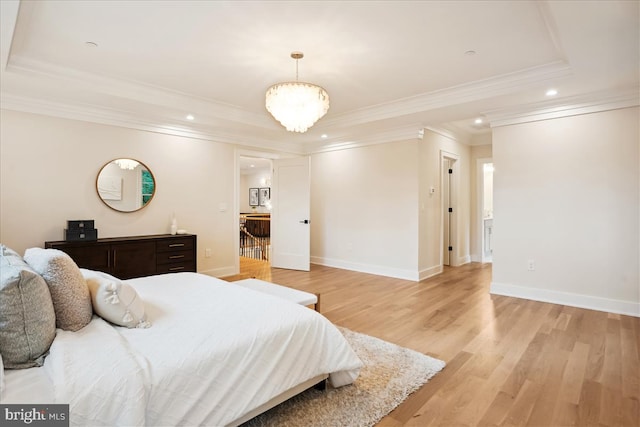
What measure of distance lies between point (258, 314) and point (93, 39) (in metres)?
2.64

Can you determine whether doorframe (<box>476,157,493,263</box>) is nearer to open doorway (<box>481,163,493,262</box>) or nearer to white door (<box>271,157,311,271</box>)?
open doorway (<box>481,163,493,262</box>)

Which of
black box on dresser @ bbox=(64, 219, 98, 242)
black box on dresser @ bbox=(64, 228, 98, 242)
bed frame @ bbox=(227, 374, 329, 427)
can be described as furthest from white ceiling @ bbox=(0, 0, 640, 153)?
bed frame @ bbox=(227, 374, 329, 427)

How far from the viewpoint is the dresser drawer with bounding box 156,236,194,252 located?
13.9ft

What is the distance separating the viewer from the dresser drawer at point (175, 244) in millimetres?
4250

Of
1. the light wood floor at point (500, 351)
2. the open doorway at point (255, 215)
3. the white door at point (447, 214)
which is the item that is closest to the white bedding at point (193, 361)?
the light wood floor at point (500, 351)

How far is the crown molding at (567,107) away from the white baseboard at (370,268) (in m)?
2.46

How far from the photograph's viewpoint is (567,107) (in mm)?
3904

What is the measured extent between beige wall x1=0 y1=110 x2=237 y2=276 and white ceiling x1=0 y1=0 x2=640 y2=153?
23 cm

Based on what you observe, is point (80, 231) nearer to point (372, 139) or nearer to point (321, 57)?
point (321, 57)

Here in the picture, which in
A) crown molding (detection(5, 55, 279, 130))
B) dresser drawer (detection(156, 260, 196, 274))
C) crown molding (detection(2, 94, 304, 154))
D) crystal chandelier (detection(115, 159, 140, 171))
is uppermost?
crown molding (detection(5, 55, 279, 130))

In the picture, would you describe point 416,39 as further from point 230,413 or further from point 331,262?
point 331,262

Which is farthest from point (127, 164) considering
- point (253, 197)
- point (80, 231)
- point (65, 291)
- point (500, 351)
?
point (253, 197)

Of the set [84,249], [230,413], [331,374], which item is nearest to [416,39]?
[331,374]

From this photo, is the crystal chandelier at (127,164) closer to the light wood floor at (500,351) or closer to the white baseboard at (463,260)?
the light wood floor at (500,351)
